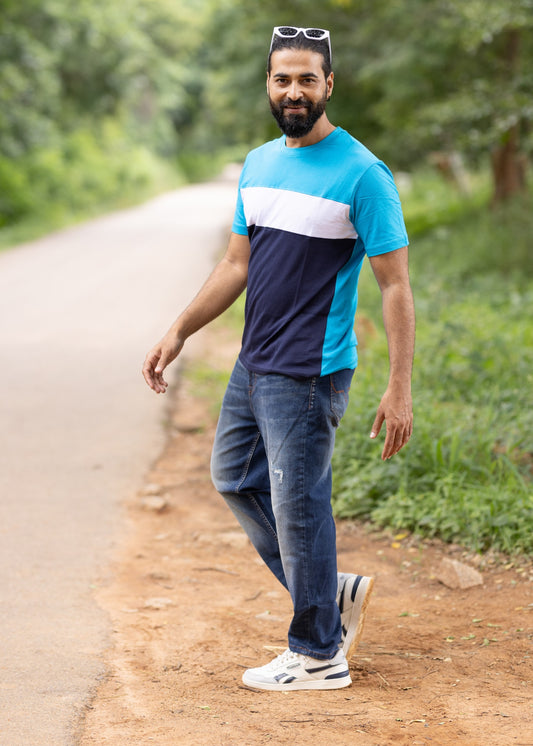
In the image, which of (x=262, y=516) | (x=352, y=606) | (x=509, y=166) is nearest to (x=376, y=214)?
(x=262, y=516)

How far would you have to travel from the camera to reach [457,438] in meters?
5.02

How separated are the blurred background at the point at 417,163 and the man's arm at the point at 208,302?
1.92m

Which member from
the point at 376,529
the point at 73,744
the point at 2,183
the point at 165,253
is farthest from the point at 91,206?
the point at 73,744

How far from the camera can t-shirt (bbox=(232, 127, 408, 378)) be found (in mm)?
2814

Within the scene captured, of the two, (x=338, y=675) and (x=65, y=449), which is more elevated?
(x=65, y=449)

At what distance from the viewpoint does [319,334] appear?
2932mm

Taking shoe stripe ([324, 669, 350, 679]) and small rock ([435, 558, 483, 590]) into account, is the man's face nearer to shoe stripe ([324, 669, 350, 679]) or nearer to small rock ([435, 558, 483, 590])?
shoe stripe ([324, 669, 350, 679])

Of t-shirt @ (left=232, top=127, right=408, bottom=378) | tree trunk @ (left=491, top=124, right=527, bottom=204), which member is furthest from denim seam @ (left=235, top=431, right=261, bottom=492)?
tree trunk @ (left=491, top=124, right=527, bottom=204)

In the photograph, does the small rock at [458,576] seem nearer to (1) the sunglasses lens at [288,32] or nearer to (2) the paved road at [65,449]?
(2) the paved road at [65,449]

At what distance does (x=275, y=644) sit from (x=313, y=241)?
1616mm

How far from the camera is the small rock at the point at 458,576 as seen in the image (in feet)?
13.7

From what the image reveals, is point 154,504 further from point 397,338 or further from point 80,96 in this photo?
point 80,96

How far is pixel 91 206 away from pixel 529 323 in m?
19.3

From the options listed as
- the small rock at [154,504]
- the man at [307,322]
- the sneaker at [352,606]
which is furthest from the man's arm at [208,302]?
the small rock at [154,504]
